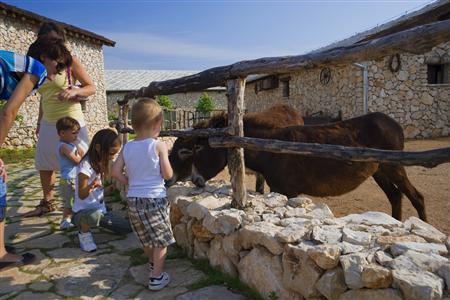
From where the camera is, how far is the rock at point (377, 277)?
1596mm

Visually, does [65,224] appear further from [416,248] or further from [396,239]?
[416,248]

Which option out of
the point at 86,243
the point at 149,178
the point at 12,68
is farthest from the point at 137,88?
the point at 149,178

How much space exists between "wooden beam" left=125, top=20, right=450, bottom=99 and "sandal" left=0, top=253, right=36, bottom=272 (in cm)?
210

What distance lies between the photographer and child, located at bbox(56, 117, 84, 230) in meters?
3.42

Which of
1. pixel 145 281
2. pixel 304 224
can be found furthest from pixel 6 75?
pixel 304 224

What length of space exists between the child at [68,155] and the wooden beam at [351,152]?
153 cm

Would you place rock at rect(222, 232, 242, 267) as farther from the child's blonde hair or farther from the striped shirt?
the striped shirt

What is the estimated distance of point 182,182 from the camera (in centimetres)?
383

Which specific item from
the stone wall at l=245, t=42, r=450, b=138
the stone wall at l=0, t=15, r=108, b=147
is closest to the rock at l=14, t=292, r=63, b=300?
the stone wall at l=245, t=42, r=450, b=138

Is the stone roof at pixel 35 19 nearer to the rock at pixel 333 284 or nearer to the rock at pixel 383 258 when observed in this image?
the rock at pixel 333 284

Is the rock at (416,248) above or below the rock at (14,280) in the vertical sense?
above

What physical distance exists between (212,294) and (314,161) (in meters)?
1.95

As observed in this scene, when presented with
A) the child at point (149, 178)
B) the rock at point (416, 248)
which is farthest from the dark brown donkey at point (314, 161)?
the rock at point (416, 248)

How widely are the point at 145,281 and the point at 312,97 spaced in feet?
44.2
